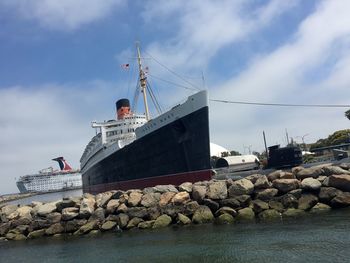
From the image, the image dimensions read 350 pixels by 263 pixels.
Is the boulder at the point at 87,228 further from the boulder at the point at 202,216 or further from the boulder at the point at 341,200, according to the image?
the boulder at the point at 341,200

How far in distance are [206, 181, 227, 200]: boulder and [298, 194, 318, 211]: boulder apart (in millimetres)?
4086

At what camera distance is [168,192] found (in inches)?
966

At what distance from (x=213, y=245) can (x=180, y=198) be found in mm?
6839

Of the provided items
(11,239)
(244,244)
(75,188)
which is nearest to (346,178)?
(244,244)

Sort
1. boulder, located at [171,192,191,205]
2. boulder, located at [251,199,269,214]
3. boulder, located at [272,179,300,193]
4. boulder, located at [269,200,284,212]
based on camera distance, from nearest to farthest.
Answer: boulder, located at [269,200,284,212], boulder, located at [251,199,269,214], boulder, located at [272,179,300,193], boulder, located at [171,192,191,205]

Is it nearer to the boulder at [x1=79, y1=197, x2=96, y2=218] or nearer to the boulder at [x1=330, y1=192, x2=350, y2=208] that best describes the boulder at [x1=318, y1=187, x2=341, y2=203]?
the boulder at [x1=330, y1=192, x2=350, y2=208]

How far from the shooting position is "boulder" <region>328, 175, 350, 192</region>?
858 inches

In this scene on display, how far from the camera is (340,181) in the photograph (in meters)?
21.9

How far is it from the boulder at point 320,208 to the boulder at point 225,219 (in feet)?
13.7

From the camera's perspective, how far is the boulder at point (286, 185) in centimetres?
2252

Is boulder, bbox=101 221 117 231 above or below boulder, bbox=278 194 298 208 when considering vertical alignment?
below

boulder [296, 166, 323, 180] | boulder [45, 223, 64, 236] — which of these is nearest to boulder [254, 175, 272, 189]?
boulder [296, 166, 323, 180]

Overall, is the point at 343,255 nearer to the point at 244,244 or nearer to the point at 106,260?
the point at 244,244

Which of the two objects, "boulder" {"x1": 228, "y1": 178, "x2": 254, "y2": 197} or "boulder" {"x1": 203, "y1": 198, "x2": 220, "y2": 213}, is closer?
"boulder" {"x1": 203, "y1": 198, "x2": 220, "y2": 213}
